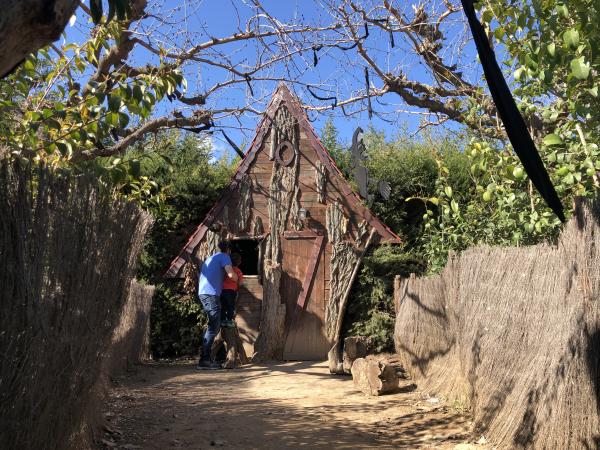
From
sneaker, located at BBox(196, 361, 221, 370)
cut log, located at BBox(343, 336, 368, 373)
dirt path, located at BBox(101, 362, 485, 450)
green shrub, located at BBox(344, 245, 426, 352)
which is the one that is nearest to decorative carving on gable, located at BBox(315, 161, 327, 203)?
green shrub, located at BBox(344, 245, 426, 352)

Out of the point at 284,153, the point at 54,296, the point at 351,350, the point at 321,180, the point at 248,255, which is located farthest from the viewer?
the point at 248,255

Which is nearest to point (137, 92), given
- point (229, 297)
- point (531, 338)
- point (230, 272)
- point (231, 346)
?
point (531, 338)

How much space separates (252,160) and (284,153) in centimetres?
59

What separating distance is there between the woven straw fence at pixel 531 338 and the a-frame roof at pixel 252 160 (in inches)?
168

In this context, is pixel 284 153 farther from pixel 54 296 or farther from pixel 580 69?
pixel 54 296

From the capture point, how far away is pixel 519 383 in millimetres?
4410

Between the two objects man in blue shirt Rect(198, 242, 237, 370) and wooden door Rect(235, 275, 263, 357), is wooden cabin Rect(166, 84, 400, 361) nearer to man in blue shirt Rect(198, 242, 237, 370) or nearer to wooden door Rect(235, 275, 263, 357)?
wooden door Rect(235, 275, 263, 357)

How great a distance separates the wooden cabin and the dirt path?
7.19 ft

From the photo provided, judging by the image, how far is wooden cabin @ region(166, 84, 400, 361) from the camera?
34.1ft

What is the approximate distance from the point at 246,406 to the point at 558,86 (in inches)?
173

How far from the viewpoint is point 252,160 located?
35.2ft

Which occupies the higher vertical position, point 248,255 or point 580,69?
point 248,255

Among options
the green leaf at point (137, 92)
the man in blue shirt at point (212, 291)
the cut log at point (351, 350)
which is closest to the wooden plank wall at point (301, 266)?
the man in blue shirt at point (212, 291)

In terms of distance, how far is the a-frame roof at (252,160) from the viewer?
1050 cm
